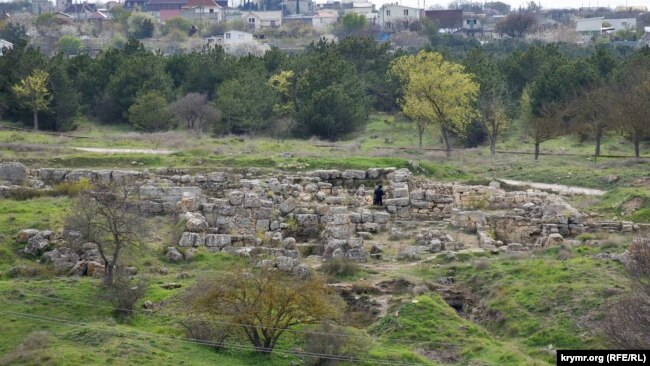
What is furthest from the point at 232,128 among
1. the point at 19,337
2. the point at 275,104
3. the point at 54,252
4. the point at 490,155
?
the point at 19,337

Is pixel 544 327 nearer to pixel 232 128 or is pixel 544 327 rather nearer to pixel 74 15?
pixel 232 128

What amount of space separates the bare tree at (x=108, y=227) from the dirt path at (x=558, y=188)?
16036mm

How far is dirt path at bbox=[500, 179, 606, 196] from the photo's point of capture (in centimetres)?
3634

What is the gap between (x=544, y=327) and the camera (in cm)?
2073

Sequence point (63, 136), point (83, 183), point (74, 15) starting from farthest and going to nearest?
point (74, 15), point (63, 136), point (83, 183)

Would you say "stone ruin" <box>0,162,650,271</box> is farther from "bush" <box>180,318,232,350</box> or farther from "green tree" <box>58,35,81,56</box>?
"green tree" <box>58,35,81,56</box>

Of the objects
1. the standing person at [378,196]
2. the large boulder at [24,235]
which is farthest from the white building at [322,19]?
the large boulder at [24,235]

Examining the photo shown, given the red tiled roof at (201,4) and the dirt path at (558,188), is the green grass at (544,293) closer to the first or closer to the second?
the dirt path at (558,188)

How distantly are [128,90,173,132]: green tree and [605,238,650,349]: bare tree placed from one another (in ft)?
112

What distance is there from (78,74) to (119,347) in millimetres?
41446

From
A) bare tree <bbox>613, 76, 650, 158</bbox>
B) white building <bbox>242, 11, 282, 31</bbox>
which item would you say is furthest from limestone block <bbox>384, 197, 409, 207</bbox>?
white building <bbox>242, 11, 282, 31</bbox>

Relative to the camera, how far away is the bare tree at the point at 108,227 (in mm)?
24797

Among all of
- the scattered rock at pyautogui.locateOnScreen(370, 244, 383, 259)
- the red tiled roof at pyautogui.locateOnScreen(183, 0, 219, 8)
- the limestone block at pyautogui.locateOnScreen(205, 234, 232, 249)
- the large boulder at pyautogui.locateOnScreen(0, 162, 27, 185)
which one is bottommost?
the scattered rock at pyautogui.locateOnScreen(370, 244, 383, 259)

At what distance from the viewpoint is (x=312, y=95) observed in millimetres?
52312
